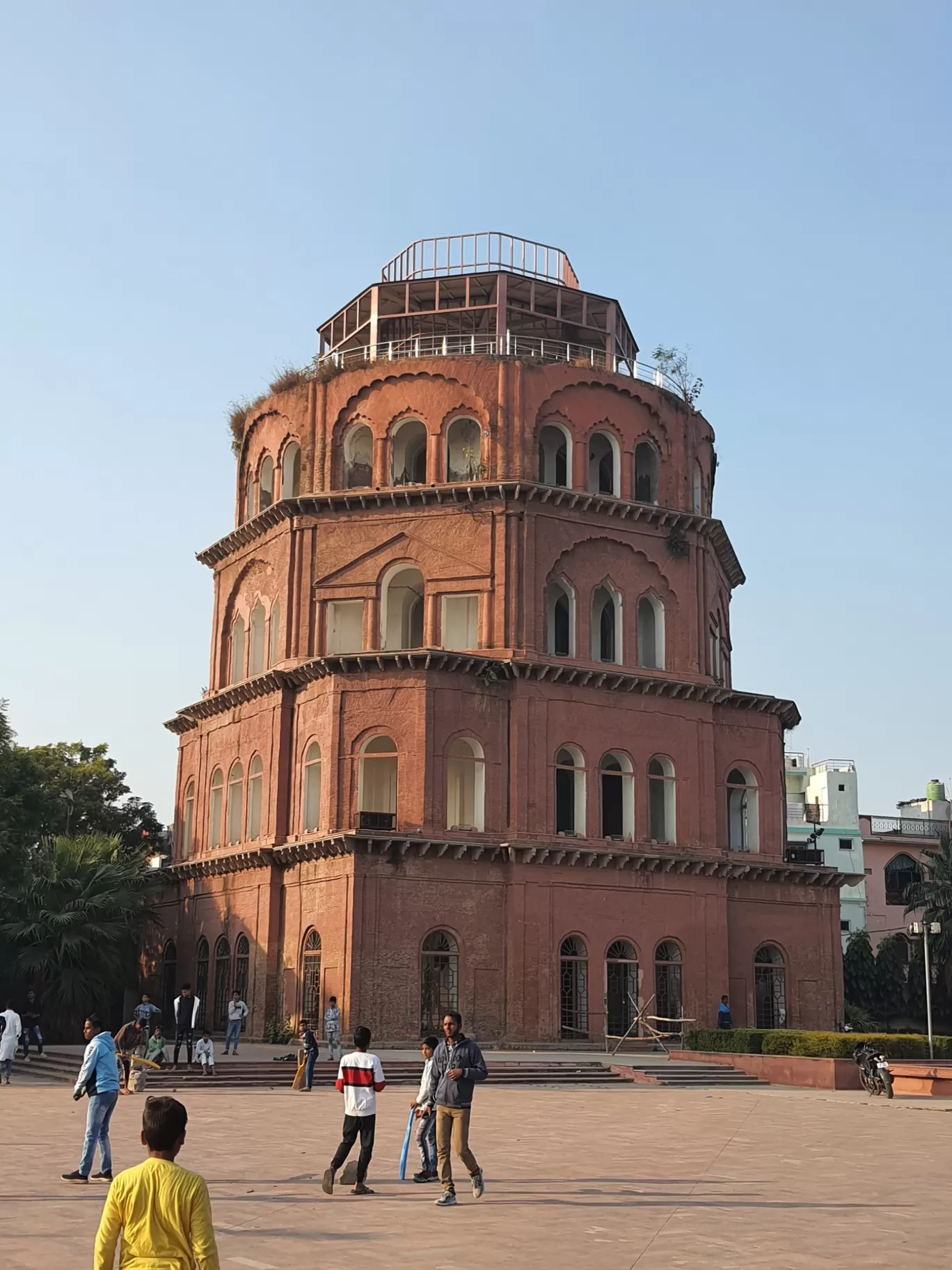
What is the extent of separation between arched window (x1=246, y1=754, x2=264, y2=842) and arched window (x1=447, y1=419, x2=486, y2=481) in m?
9.50

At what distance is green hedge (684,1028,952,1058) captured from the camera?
29.2 metres

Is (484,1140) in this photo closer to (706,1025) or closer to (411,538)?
(706,1025)

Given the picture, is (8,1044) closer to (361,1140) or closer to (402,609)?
(361,1140)

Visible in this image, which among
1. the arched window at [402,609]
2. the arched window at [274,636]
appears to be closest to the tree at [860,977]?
the arched window at [402,609]

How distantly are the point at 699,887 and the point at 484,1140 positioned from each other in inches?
861

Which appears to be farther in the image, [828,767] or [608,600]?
[828,767]

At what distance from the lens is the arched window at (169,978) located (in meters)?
42.8

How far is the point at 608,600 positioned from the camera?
40.8m

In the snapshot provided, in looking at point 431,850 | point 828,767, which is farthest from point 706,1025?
point 828,767

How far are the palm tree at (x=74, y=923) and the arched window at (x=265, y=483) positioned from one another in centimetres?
1087

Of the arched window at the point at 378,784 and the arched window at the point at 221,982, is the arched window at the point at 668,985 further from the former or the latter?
the arched window at the point at 221,982

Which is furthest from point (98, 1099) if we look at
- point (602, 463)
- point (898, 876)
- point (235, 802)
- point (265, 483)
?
point (898, 876)

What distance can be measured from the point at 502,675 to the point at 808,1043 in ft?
39.8

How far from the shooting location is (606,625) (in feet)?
136
